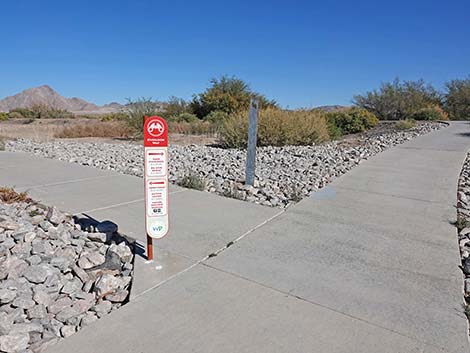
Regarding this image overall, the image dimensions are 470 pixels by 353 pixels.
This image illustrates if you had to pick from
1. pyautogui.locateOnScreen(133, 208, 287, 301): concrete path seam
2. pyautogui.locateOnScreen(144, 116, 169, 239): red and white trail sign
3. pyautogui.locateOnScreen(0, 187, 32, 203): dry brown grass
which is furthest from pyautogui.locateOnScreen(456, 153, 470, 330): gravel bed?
pyautogui.locateOnScreen(0, 187, 32, 203): dry brown grass

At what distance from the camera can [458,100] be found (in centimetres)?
3491

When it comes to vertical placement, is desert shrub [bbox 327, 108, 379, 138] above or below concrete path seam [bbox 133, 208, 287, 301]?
above

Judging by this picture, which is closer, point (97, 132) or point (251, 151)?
point (251, 151)

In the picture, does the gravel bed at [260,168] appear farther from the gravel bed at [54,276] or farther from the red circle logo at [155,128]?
the red circle logo at [155,128]

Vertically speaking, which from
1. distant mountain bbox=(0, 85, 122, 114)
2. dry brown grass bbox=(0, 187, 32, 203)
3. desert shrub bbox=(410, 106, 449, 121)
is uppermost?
distant mountain bbox=(0, 85, 122, 114)

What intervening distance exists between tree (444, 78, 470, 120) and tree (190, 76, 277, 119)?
19.1 metres

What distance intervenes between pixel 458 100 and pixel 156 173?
131 feet

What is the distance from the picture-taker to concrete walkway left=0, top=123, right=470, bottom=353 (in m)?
2.44

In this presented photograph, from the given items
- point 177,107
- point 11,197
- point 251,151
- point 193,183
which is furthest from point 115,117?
point 11,197

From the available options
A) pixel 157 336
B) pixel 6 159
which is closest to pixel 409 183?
pixel 157 336

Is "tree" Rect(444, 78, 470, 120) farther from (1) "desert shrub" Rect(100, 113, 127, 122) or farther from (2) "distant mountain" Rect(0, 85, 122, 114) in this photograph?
(2) "distant mountain" Rect(0, 85, 122, 114)

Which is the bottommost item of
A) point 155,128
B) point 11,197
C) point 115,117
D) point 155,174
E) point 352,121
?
point 11,197

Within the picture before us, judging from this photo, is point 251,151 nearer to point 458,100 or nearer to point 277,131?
point 277,131

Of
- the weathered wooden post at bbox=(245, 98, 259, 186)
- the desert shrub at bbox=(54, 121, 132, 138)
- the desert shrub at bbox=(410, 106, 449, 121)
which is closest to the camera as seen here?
the weathered wooden post at bbox=(245, 98, 259, 186)
